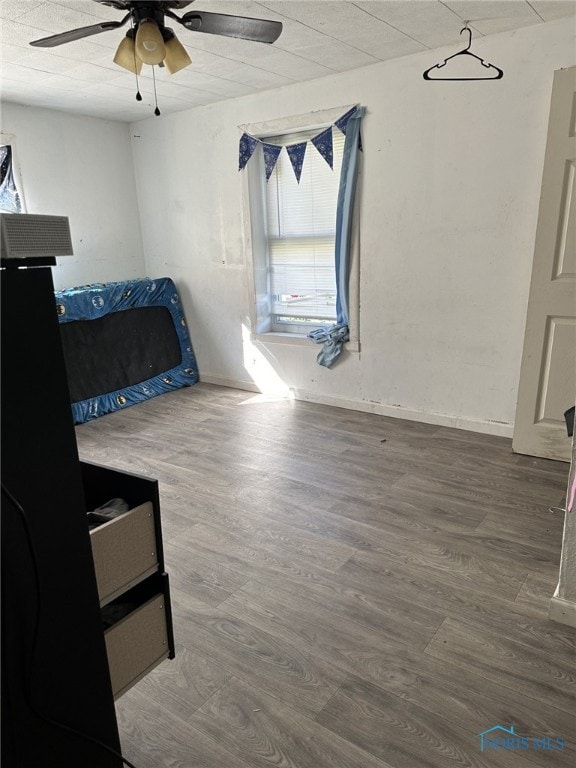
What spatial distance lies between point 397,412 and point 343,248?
4.31ft

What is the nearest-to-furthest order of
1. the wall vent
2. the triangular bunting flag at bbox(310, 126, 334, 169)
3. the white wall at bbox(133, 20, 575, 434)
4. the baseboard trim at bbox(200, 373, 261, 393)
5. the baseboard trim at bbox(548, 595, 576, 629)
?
the wall vent
the baseboard trim at bbox(548, 595, 576, 629)
the white wall at bbox(133, 20, 575, 434)
the triangular bunting flag at bbox(310, 126, 334, 169)
the baseboard trim at bbox(200, 373, 261, 393)

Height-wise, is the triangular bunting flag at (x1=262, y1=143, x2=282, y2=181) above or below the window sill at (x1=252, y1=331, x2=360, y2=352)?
above

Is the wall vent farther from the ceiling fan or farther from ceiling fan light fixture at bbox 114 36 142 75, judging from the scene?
ceiling fan light fixture at bbox 114 36 142 75

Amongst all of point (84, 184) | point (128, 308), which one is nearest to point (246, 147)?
point (84, 184)

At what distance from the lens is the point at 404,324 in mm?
3791

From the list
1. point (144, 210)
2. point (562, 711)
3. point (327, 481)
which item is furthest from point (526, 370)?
point (144, 210)

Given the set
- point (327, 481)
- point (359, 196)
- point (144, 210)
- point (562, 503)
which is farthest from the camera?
point (144, 210)

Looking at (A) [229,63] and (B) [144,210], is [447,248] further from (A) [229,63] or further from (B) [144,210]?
(B) [144,210]

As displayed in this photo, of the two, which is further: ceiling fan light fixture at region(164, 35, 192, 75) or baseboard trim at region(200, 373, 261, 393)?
baseboard trim at region(200, 373, 261, 393)

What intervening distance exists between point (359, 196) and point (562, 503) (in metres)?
2.44

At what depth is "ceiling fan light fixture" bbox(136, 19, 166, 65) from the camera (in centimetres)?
208

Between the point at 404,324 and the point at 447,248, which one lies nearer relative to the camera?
the point at 447,248

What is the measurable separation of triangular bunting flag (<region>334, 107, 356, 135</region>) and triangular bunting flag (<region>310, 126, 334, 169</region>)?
3.8 inches

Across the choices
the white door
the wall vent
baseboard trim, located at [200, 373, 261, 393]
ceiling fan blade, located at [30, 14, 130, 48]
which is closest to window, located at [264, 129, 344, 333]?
baseboard trim, located at [200, 373, 261, 393]
